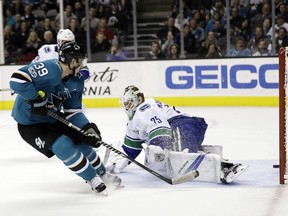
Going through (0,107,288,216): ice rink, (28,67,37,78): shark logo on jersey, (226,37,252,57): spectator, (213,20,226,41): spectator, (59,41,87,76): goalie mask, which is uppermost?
(59,41,87,76): goalie mask

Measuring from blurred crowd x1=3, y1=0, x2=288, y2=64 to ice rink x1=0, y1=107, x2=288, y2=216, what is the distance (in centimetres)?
312

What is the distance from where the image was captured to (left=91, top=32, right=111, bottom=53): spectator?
10.1 metres

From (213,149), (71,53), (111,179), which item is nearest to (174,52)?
(213,149)

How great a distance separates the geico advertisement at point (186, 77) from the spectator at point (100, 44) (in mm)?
398

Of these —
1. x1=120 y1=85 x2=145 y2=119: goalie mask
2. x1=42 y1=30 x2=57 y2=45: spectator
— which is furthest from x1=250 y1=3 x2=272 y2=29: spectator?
x1=120 y1=85 x2=145 y2=119: goalie mask

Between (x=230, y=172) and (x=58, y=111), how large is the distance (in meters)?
1.13

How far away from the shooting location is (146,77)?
9570 millimetres

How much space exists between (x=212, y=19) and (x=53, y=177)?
5.33 meters

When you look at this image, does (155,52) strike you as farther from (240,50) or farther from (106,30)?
(240,50)

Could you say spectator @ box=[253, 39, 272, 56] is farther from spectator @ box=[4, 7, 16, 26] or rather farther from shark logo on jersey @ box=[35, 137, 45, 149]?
shark logo on jersey @ box=[35, 137, 45, 149]

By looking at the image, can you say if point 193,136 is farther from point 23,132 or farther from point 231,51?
point 231,51

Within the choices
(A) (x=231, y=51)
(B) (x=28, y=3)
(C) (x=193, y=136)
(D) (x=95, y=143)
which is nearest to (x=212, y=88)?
(A) (x=231, y=51)

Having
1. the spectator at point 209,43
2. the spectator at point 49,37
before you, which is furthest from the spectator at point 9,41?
the spectator at point 209,43

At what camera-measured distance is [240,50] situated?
30.7 ft
